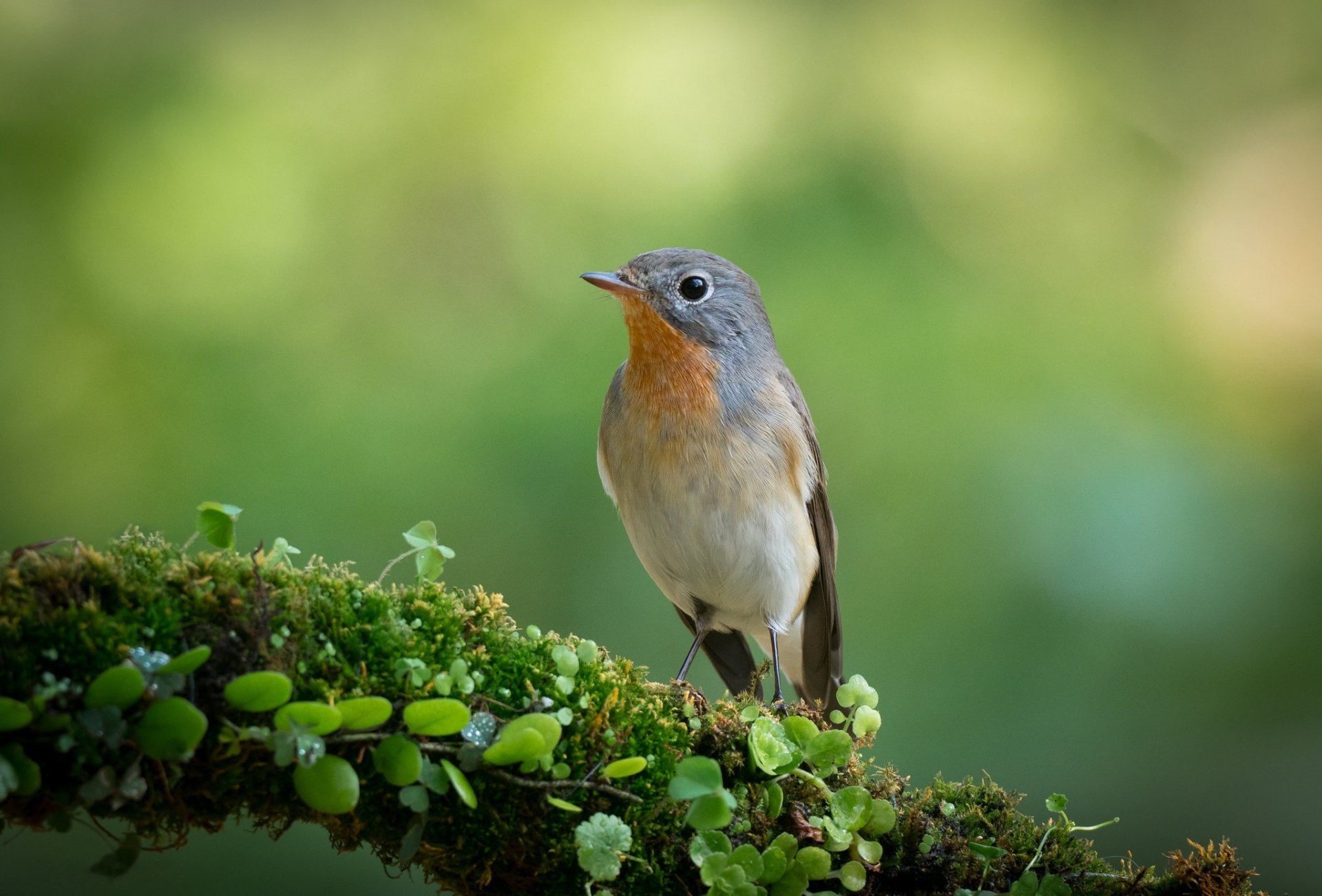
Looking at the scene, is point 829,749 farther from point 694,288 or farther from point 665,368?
point 694,288

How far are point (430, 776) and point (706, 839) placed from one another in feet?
2.08

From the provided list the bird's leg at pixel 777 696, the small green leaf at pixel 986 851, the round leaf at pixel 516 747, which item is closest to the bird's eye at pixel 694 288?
the bird's leg at pixel 777 696

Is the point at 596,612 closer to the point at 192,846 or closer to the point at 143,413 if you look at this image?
the point at 192,846

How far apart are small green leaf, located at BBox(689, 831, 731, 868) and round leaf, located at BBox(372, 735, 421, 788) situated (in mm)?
650

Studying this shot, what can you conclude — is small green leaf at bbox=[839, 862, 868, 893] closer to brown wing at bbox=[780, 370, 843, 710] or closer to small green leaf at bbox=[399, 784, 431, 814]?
small green leaf at bbox=[399, 784, 431, 814]

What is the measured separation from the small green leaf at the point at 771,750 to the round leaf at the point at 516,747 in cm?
62

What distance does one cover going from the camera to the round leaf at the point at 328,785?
6.09 feet

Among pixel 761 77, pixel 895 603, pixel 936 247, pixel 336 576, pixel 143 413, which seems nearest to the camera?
pixel 336 576

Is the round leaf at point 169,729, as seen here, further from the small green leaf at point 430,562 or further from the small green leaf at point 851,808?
the small green leaf at point 851,808

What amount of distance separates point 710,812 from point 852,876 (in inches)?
18.9

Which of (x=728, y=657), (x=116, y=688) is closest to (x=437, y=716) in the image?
(x=116, y=688)

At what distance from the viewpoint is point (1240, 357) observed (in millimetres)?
6855

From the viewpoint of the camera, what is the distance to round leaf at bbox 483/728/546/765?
6.74ft

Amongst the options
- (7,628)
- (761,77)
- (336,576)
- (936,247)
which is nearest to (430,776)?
(336,576)
